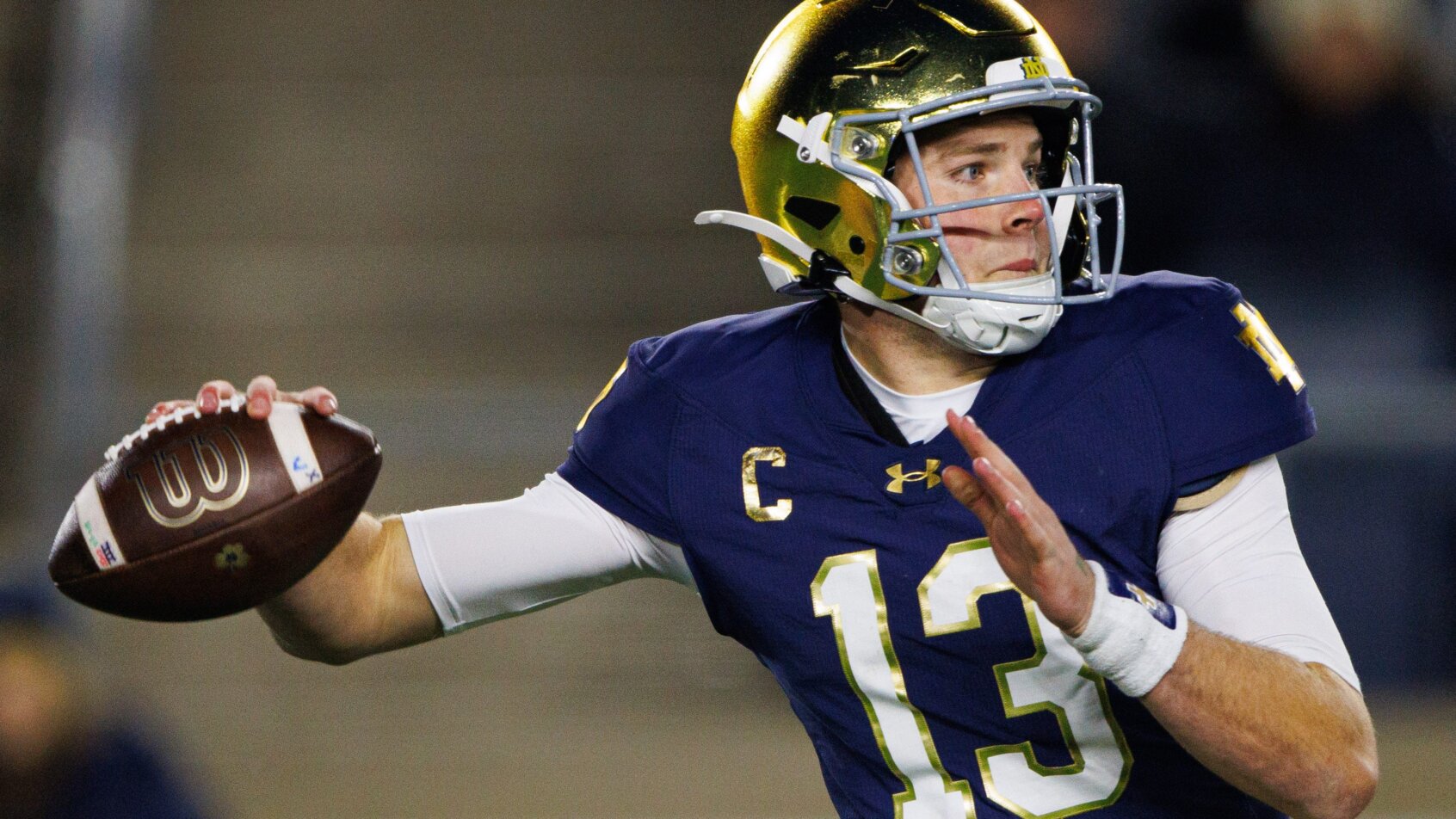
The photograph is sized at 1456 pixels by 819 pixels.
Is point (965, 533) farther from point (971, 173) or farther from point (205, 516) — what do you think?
point (205, 516)

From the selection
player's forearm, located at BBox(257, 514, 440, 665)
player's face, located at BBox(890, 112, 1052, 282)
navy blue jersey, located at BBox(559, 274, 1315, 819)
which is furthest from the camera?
player's forearm, located at BBox(257, 514, 440, 665)

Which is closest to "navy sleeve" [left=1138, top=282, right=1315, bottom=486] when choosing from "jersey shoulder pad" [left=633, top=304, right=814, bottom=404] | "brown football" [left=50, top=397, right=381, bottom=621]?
"jersey shoulder pad" [left=633, top=304, right=814, bottom=404]

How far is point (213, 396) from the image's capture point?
1824 mm

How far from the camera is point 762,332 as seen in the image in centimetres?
205

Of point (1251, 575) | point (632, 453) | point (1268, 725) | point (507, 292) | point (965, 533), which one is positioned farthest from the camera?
point (507, 292)

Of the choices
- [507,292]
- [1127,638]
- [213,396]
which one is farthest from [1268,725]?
[507,292]

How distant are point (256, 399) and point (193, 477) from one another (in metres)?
0.11

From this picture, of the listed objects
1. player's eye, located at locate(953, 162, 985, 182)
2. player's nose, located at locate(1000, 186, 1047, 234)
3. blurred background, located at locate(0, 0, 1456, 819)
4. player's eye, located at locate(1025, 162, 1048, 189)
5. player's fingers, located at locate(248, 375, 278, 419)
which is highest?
player's eye, located at locate(953, 162, 985, 182)

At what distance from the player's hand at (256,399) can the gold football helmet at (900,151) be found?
22.2 inches

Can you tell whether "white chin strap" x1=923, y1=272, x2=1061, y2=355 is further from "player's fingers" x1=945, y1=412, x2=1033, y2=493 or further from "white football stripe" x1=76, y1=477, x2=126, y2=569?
"white football stripe" x1=76, y1=477, x2=126, y2=569

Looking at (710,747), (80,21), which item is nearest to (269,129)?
(80,21)

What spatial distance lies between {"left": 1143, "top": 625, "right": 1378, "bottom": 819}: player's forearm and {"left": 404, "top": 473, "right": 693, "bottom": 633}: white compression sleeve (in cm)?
70

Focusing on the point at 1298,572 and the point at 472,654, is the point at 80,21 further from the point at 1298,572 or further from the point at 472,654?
the point at 1298,572

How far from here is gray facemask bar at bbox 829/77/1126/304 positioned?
1765 mm
